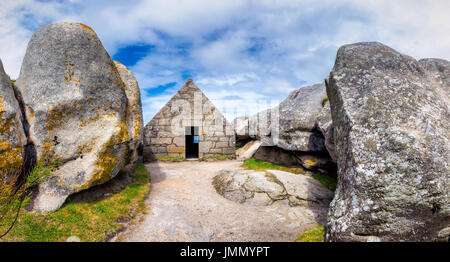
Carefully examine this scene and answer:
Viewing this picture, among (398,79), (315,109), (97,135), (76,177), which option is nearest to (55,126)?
(97,135)

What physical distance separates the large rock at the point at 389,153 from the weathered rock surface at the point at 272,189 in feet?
8.56

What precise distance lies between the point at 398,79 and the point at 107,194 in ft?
22.8

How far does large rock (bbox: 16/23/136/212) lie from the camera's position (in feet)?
17.1

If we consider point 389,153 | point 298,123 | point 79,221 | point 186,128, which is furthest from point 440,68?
point 186,128

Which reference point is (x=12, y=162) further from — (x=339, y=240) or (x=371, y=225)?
(x=371, y=225)

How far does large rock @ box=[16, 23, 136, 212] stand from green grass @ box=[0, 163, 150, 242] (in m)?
0.32

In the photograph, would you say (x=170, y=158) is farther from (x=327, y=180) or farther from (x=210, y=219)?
(x=327, y=180)

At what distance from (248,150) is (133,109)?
8512 mm

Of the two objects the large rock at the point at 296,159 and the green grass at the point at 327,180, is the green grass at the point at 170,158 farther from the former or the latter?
the green grass at the point at 327,180

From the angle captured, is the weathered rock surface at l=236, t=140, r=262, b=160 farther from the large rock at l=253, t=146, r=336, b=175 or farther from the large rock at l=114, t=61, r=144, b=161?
the large rock at l=114, t=61, r=144, b=161

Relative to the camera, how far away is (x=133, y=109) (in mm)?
7082

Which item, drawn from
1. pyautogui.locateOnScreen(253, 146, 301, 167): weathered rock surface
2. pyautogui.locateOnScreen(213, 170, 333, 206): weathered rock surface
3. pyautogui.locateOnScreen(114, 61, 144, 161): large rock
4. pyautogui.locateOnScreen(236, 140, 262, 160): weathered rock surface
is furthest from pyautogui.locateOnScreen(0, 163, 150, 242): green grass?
pyautogui.locateOnScreen(236, 140, 262, 160): weathered rock surface
